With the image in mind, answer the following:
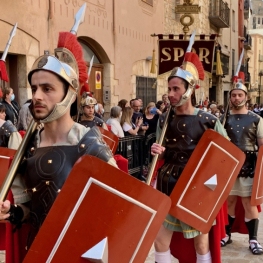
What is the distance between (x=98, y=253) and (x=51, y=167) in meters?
0.44

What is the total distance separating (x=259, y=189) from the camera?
4.59 meters

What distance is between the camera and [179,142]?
3.56 metres

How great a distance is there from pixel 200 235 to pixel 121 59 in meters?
9.39

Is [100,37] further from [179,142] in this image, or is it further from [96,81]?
[179,142]

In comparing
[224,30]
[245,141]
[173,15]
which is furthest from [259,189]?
[224,30]

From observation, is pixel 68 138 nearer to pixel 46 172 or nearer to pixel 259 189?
pixel 46 172

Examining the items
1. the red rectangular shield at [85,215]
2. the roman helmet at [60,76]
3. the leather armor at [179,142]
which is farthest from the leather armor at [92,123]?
the red rectangular shield at [85,215]

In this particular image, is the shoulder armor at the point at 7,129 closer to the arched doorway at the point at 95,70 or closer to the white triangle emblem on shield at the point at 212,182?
the white triangle emblem on shield at the point at 212,182

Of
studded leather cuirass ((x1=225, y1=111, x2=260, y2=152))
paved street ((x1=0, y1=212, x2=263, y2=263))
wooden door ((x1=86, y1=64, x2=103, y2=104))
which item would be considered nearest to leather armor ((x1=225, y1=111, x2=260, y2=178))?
studded leather cuirass ((x1=225, y1=111, x2=260, y2=152))

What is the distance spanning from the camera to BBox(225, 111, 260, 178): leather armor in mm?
4680

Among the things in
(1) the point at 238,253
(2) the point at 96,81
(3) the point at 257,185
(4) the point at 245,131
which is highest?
(2) the point at 96,81

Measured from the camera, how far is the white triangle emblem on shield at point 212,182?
3.38 metres

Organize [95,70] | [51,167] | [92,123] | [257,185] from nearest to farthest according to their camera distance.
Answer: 1. [51,167]
2. [257,185]
3. [92,123]
4. [95,70]

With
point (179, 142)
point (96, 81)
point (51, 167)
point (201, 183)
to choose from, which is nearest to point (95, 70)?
point (96, 81)
